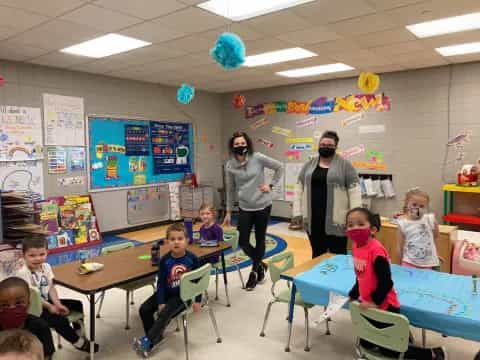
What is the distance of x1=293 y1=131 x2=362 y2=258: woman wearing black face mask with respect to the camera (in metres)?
2.97

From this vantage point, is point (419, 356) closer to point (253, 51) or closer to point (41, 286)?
point (41, 286)

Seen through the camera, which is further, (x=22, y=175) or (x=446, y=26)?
(x=22, y=175)

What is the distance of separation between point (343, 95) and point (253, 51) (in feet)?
7.92

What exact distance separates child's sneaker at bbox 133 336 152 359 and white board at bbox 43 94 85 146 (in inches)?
145

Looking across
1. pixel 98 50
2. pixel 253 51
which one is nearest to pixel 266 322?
pixel 253 51

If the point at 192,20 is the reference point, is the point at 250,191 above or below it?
below

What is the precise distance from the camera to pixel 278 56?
4.86 m

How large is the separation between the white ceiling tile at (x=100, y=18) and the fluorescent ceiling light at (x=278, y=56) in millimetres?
1654

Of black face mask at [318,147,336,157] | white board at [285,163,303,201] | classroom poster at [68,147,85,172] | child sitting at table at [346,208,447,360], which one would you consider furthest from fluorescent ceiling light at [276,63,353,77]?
child sitting at table at [346,208,447,360]

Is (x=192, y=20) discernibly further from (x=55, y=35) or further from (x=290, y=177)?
(x=290, y=177)

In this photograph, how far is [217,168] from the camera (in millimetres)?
7961

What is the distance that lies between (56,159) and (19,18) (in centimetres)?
247

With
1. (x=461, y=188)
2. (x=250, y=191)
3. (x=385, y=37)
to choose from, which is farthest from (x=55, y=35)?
(x=461, y=188)

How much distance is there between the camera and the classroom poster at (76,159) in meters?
5.56
